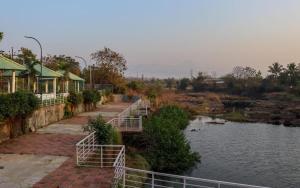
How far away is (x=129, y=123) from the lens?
31.1 m

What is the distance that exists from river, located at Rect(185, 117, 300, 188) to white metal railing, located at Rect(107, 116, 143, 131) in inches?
196

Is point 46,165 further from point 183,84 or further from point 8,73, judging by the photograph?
point 183,84

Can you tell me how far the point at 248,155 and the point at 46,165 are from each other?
2178 cm

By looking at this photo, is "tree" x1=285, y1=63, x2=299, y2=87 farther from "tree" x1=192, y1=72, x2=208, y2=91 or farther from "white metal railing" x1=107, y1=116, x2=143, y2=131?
"white metal railing" x1=107, y1=116, x2=143, y2=131

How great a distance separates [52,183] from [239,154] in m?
23.7

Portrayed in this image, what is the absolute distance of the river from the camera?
92.8 feet

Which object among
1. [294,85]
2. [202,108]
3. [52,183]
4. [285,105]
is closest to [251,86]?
[294,85]

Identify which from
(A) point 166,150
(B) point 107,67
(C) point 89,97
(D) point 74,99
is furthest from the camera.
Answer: (B) point 107,67

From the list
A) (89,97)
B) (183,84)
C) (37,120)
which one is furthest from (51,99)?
(183,84)

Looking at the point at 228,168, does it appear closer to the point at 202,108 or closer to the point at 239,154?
the point at 239,154

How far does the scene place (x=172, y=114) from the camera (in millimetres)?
54812

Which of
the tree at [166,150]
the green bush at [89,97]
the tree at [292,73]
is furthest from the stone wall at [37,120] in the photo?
the tree at [292,73]

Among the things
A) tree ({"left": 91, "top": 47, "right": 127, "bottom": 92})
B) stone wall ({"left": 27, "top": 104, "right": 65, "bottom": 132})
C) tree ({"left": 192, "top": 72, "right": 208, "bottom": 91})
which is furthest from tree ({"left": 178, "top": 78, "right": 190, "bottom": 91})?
stone wall ({"left": 27, "top": 104, "right": 65, "bottom": 132})

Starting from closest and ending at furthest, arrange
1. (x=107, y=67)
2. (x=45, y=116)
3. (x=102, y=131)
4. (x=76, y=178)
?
(x=76, y=178) < (x=102, y=131) < (x=45, y=116) < (x=107, y=67)
